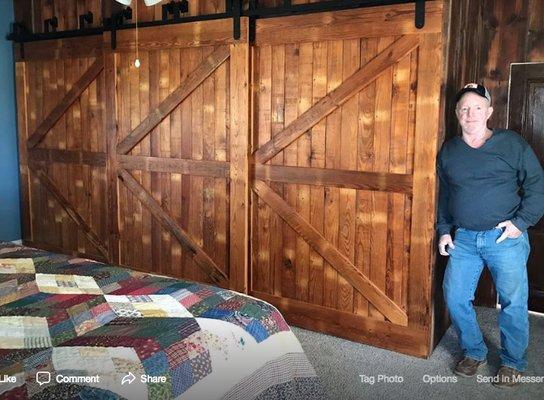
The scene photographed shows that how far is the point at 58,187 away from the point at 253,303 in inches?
138

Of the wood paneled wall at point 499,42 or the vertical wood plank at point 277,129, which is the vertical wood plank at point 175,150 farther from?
the wood paneled wall at point 499,42

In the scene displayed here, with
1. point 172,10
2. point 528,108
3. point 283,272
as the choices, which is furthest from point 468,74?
point 172,10

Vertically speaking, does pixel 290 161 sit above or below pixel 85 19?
below

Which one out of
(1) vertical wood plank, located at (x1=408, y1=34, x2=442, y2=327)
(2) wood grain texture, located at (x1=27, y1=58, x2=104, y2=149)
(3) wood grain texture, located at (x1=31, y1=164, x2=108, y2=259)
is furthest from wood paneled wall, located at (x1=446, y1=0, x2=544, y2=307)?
(3) wood grain texture, located at (x1=31, y1=164, x2=108, y2=259)

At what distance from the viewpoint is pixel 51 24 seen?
4.75m

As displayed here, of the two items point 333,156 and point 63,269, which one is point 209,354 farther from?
point 333,156

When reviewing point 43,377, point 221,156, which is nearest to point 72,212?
point 221,156

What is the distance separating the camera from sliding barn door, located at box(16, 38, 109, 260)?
4559 millimetres

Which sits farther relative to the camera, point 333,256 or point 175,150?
point 175,150

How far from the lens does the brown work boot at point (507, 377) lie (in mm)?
2797

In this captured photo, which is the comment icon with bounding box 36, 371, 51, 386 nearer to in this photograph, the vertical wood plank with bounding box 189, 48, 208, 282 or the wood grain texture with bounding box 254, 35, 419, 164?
the wood grain texture with bounding box 254, 35, 419, 164

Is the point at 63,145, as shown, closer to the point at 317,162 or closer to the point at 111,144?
the point at 111,144

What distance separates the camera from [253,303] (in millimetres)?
2035

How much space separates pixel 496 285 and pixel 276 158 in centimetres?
156
